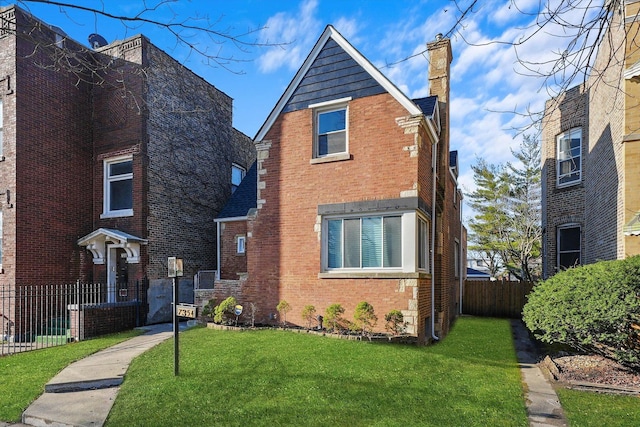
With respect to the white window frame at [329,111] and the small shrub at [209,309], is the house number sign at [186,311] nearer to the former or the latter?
the small shrub at [209,309]

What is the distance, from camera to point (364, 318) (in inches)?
402

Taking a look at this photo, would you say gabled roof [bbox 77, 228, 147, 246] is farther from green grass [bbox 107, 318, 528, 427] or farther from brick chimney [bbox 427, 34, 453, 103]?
brick chimney [bbox 427, 34, 453, 103]

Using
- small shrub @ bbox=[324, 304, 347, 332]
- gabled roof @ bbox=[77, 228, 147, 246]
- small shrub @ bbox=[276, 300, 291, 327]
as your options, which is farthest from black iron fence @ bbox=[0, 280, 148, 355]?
small shrub @ bbox=[324, 304, 347, 332]

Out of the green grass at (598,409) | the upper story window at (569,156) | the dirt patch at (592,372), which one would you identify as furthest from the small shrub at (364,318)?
the upper story window at (569,156)

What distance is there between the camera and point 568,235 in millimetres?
15648

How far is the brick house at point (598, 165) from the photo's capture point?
9.51 metres

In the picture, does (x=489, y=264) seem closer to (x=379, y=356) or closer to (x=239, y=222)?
(x=239, y=222)

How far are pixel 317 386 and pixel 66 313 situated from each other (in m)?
10.6

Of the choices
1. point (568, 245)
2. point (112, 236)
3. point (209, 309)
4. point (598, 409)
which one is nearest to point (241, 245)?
point (209, 309)

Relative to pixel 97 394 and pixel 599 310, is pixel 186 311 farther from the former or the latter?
pixel 599 310

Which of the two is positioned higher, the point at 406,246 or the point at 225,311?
the point at 406,246

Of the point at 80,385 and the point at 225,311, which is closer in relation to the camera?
the point at 80,385

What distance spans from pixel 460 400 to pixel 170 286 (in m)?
11.8

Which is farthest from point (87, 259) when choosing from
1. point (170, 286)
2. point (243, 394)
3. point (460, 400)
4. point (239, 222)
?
point (460, 400)
